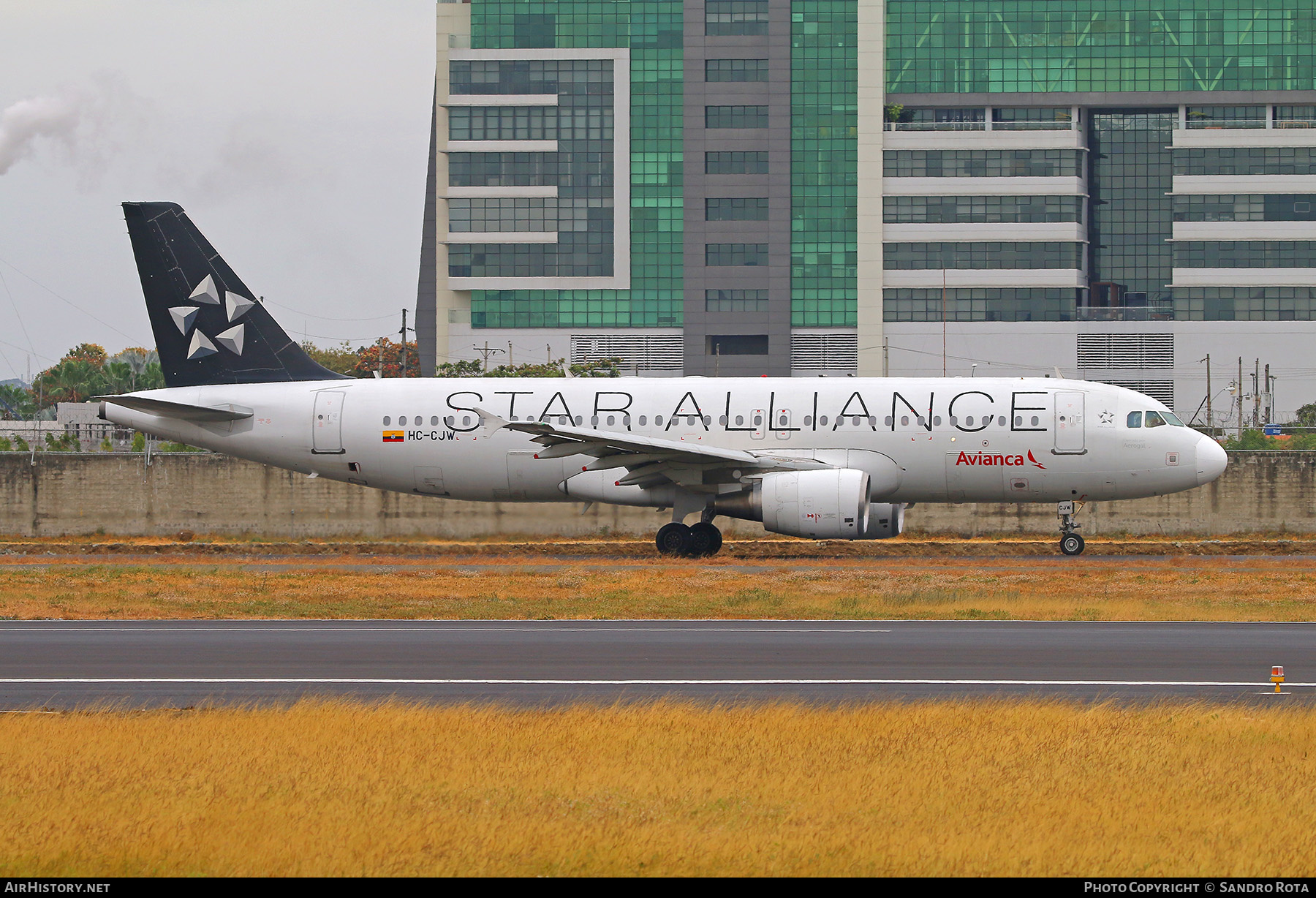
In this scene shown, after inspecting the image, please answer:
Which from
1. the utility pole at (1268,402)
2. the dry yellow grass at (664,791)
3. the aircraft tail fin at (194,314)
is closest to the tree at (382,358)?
the utility pole at (1268,402)

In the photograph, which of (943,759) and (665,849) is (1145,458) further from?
(665,849)

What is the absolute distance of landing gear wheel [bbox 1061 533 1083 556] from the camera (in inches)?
1297

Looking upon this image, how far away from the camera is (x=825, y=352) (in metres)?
99.5

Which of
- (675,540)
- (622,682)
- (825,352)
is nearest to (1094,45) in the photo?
(825,352)

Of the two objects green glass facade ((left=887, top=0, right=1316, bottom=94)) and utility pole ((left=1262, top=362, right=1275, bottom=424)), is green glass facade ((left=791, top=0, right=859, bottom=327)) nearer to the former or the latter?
green glass facade ((left=887, top=0, right=1316, bottom=94))

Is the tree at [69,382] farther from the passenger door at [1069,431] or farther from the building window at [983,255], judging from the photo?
the passenger door at [1069,431]

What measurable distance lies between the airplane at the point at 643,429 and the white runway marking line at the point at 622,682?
50.1 ft

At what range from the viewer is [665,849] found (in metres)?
8.28

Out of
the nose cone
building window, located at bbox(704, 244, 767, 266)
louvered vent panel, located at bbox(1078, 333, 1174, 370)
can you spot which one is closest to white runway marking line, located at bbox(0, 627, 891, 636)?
the nose cone

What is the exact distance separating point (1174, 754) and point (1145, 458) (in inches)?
860

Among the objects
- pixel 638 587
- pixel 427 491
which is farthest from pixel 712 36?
pixel 638 587

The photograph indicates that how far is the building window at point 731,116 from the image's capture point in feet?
322

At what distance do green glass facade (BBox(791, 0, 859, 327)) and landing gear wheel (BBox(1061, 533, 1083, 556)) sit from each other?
67.4m

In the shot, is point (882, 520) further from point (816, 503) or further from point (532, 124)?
point (532, 124)
